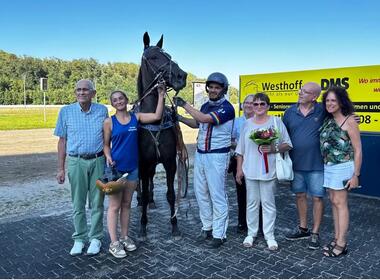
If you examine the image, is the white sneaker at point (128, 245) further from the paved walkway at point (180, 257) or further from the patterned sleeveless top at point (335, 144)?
the patterned sleeveless top at point (335, 144)

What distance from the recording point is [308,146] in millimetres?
4332

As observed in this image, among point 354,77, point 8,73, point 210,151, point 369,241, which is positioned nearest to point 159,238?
point 210,151

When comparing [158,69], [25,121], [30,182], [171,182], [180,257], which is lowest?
[180,257]

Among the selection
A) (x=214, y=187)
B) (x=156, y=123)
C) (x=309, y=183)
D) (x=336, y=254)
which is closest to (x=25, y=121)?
(x=156, y=123)

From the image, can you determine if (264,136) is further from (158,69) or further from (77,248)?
(77,248)

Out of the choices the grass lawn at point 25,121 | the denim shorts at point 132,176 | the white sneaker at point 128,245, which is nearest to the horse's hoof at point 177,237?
the white sneaker at point 128,245

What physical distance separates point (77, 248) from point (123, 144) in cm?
141

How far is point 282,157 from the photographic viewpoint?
4301mm

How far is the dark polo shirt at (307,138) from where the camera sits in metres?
4.30

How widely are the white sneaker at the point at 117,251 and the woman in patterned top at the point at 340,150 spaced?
96.9 inches

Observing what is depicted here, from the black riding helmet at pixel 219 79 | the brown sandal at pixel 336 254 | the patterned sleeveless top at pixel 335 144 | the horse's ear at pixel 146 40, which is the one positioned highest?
the horse's ear at pixel 146 40

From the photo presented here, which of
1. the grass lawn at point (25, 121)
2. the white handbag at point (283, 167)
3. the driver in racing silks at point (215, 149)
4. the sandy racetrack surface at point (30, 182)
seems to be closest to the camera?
the white handbag at point (283, 167)

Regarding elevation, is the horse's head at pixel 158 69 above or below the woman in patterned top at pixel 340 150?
above

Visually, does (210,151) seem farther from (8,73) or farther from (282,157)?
(8,73)
